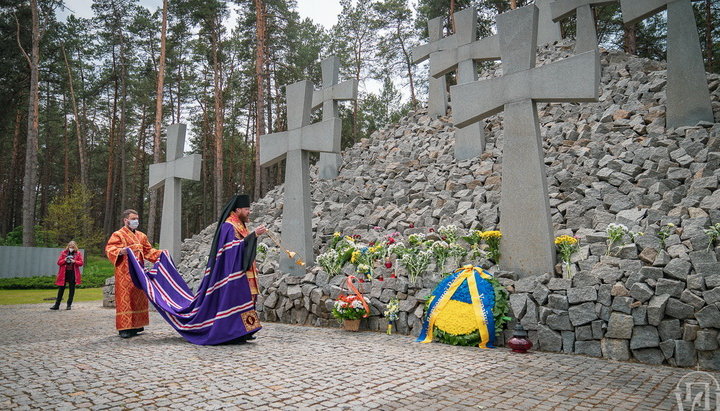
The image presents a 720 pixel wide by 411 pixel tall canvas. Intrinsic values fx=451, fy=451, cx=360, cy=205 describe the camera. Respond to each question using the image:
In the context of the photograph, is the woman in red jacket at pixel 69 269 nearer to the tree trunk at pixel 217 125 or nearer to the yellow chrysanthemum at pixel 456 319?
the tree trunk at pixel 217 125

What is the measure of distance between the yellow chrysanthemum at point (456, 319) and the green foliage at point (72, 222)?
26.1 m

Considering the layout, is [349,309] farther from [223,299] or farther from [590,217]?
[590,217]

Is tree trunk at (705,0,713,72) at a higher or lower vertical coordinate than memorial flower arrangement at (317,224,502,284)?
higher

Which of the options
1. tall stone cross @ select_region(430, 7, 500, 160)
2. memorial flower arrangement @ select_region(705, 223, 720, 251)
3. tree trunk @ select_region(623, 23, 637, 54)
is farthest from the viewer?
tree trunk @ select_region(623, 23, 637, 54)

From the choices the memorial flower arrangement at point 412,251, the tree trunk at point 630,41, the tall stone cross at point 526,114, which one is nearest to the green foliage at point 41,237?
the memorial flower arrangement at point 412,251

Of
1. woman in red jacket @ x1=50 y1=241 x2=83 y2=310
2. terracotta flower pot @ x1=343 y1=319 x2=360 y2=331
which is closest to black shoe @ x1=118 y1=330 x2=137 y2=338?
terracotta flower pot @ x1=343 y1=319 x2=360 y2=331

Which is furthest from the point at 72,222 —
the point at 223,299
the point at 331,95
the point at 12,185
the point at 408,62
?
the point at 223,299

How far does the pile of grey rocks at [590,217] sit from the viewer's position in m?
5.11

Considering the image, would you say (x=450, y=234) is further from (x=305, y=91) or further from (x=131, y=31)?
(x=131, y=31)

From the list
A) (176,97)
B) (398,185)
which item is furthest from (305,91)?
(176,97)

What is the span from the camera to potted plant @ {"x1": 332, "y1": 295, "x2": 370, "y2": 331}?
714cm

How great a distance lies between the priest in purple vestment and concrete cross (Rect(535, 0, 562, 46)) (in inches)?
629

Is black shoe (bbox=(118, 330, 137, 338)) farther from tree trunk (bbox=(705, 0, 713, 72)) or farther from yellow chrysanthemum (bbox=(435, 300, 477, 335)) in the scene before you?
tree trunk (bbox=(705, 0, 713, 72))

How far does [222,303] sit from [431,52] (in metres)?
13.6
